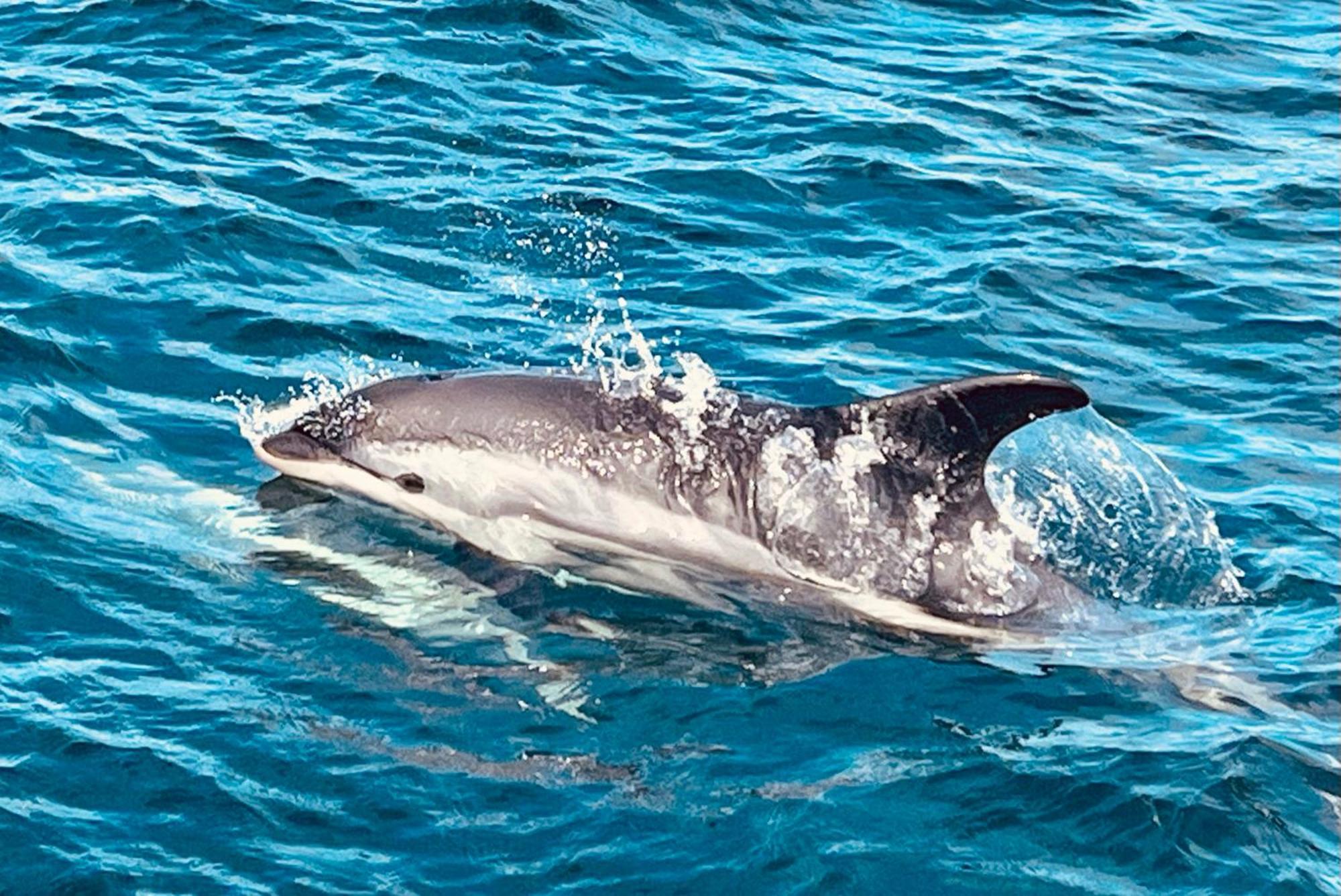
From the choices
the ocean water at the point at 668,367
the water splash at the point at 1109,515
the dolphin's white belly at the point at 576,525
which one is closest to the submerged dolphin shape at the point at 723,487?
the dolphin's white belly at the point at 576,525

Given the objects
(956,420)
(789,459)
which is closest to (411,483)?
(789,459)

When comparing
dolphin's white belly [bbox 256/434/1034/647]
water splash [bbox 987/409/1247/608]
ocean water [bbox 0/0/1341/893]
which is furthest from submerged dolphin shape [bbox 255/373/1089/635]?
water splash [bbox 987/409/1247/608]

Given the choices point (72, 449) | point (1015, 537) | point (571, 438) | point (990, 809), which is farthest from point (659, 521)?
point (72, 449)

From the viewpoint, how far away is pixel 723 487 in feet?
32.0

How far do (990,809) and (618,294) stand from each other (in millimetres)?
6185

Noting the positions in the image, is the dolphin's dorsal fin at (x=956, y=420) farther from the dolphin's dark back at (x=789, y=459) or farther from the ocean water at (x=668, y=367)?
the ocean water at (x=668, y=367)

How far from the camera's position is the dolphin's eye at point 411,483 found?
33.6 feet

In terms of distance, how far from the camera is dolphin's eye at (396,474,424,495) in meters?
10.2

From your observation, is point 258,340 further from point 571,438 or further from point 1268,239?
point 1268,239

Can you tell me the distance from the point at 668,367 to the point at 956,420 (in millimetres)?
3298

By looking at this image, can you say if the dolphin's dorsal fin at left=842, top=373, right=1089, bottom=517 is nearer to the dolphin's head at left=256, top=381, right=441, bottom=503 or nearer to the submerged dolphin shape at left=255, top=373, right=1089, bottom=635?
the submerged dolphin shape at left=255, top=373, right=1089, bottom=635

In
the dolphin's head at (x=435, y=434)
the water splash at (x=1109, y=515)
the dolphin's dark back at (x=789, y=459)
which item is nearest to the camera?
the dolphin's dark back at (x=789, y=459)

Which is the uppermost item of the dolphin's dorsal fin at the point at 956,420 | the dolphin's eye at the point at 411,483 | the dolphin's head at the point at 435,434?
the dolphin's dorsal fin at the point at 956,420

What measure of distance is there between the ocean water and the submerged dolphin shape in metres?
0.25
